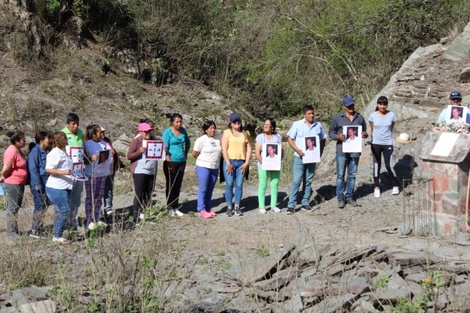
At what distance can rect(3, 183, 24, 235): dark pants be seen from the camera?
336 inches

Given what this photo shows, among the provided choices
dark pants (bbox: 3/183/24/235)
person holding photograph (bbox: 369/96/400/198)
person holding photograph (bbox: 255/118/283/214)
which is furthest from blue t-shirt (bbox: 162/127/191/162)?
person holding photograph (bbox: 369/96/400/198)

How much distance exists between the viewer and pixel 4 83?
1819 cm

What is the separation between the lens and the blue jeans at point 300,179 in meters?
10.2

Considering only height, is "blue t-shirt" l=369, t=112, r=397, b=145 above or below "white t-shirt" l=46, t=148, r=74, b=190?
above

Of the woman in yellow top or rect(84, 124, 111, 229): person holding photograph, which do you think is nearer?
rect(84, 124, 111, 229): person holding photograph

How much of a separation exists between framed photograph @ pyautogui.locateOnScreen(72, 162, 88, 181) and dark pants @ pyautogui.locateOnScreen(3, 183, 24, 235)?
0.86 meters

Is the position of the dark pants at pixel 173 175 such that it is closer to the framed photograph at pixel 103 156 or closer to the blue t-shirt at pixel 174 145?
the blue t-shirt at pixel 174 145

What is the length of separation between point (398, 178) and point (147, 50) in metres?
14.4

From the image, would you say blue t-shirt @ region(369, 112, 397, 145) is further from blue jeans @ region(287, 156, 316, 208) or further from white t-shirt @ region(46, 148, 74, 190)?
white t-shirt @ region(46, 148, 74, 190)

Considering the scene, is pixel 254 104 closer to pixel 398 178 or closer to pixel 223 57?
pixel 223 57

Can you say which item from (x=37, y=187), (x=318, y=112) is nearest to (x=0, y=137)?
(x=37, y=187)

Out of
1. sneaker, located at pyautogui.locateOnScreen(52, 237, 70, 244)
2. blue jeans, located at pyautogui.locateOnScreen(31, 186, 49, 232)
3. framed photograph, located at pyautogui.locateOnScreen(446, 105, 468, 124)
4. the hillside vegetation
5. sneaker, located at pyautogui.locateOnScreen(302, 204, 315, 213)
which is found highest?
the hillside vegetation

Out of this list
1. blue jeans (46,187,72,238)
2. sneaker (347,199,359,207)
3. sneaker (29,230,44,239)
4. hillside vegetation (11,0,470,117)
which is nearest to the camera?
sneaker (29,230,44,239)

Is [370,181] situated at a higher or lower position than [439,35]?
lower
